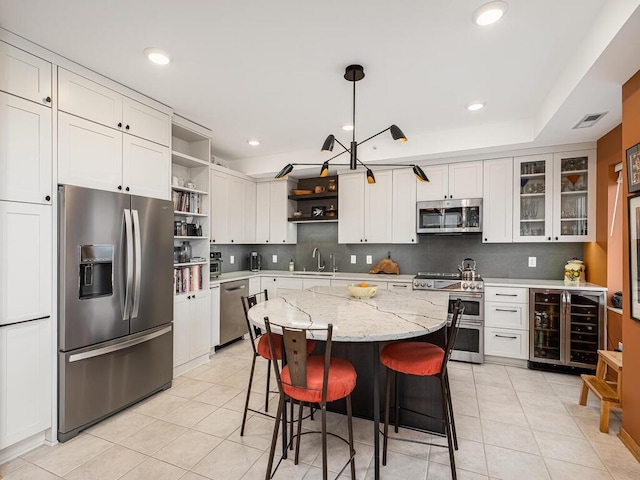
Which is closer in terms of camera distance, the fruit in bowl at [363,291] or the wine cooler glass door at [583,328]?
the fruit in bowl at [363,291]

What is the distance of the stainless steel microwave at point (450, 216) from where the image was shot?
13.2ft

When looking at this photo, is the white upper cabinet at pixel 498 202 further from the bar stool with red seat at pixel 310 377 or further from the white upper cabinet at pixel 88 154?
the white upper cabinet at pixel 88 154

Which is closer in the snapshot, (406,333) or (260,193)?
(406,333)

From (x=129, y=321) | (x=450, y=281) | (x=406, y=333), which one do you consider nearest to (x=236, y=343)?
(x=129, y=321)

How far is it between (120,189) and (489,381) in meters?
3.88

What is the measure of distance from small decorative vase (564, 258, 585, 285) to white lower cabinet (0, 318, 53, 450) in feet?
15.8

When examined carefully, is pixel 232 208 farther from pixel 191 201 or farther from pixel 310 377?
pixel 310 377

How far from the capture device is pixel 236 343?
177 inches

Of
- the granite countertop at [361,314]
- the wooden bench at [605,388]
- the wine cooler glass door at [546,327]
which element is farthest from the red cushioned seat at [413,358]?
the wine cooler glass door at [546,327]

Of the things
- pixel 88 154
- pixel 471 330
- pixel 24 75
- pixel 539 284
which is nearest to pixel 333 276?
pixel 471 330

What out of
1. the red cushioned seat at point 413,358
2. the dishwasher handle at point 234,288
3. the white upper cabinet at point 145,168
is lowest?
the red cushioned seat at point 413,358

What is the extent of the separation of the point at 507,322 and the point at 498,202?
4.64 ft

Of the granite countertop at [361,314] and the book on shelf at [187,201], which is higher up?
the book on shelf at [187,201]

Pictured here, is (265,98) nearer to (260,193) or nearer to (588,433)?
(260,193)
